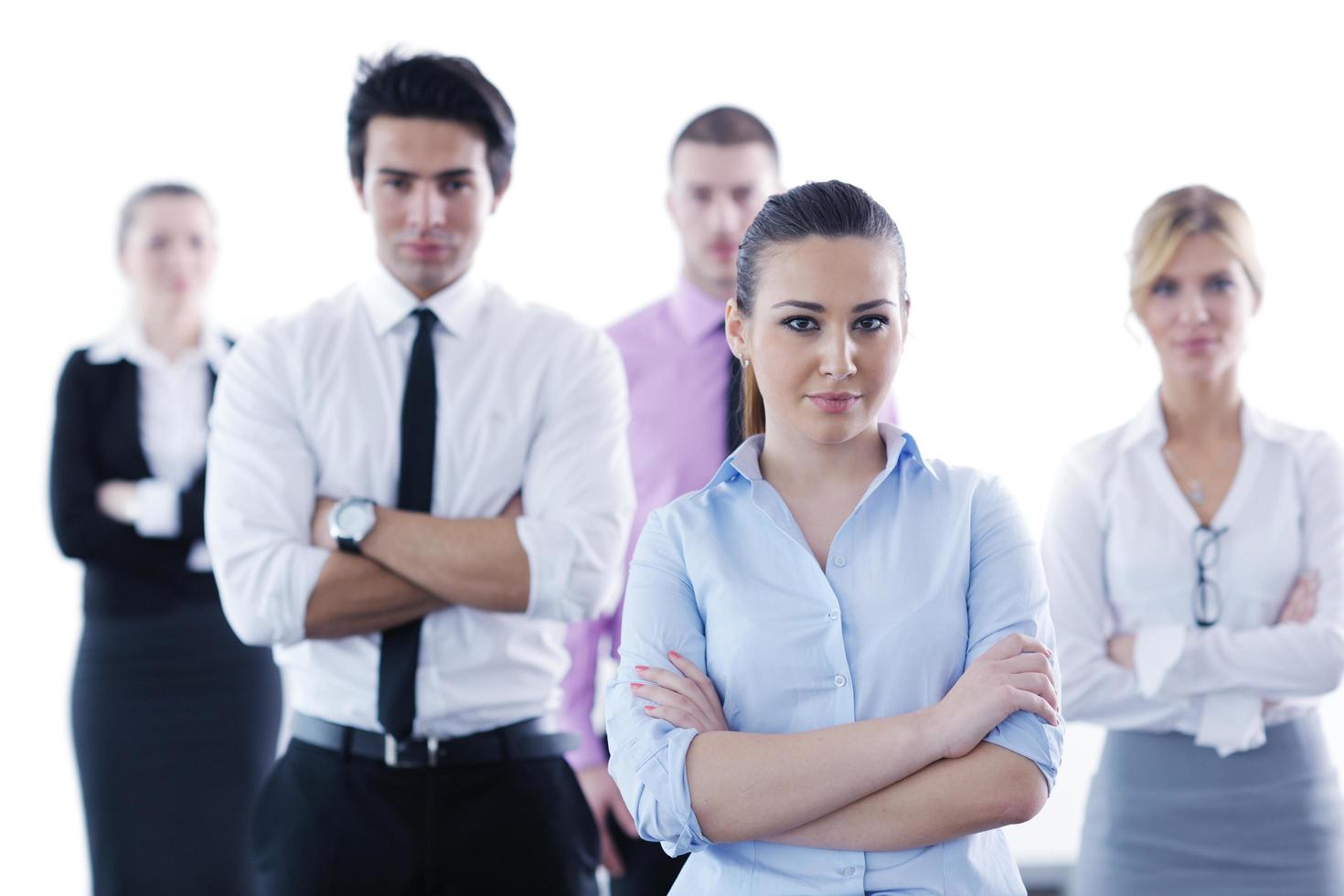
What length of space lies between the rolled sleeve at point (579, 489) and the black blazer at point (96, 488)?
4.71ft

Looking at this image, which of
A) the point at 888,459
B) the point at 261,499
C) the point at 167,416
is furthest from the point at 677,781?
the point at 167,416

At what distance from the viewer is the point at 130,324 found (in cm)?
380

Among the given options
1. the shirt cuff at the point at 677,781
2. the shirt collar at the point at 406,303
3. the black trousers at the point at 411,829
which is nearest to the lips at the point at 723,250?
the shirt collar at the point at 406,303

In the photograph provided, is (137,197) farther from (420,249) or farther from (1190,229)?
(1190,229)

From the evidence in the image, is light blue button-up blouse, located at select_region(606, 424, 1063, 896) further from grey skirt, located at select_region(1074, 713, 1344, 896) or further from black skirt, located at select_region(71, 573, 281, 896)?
black skirt, located at select_region(71, 573, 281, 896)

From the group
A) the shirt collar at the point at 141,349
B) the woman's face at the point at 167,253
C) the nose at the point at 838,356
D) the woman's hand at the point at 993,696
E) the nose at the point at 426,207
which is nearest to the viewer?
the woman's hand at the point at 993,696

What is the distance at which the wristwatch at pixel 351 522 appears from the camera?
7.34 feet

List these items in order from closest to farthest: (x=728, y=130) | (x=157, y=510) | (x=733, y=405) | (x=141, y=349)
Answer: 1. (x=733, y=405)
2. (x=728, y=130)
3. (x=157, y=510)
4. (x=141, y=349)

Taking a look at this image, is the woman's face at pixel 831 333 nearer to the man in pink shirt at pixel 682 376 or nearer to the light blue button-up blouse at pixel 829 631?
the light blue button-up blouse at pixel 829 631

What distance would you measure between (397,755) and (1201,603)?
5.04ft

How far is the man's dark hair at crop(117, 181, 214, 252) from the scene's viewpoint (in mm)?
3867

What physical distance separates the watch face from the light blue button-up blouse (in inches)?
25.3

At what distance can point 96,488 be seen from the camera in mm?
3430

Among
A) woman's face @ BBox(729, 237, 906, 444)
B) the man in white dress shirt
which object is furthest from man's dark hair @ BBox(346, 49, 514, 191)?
woman's face @ BBox(729, 237, 906, 444)
